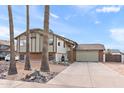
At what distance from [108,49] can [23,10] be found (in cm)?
2145

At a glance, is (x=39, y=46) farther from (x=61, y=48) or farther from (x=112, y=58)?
(x=112, y=58)

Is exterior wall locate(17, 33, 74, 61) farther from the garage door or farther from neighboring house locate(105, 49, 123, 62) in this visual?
neighboring house locate(105, 49, 123, 62)

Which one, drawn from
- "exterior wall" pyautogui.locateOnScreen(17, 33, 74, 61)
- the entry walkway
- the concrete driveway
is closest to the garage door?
"exterior wall" pyautogui.locateOnScreen(17, 33, 74, 61)

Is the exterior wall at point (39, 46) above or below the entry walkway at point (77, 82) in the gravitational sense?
above

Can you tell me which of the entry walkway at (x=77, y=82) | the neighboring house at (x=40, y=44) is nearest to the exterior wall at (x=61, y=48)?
the neighboring house at (x=40, y=44)

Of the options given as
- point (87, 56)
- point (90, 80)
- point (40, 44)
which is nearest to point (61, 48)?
point (40, 44)

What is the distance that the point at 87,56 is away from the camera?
29.0 meters

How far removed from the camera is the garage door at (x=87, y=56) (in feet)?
94.5

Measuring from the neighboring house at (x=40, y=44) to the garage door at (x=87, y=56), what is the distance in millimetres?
1964

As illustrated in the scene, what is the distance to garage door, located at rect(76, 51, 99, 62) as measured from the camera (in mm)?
28802

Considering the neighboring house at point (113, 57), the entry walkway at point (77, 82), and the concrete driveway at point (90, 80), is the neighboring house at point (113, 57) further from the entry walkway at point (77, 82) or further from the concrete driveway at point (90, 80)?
the entry walkway at point (77, 82)

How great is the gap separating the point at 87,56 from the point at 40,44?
710cm

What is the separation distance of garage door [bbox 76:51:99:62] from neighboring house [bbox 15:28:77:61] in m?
1.96

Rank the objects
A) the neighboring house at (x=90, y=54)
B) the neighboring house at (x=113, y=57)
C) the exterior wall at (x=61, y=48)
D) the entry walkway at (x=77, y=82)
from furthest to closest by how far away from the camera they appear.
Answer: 1. the neighboring house at (x=90, y=54)
2. the neighboring house at (x=113, y=57)
3. the exterior wall at (x=61, y=48)
4. the entry walkway at (x=77, y=82)
